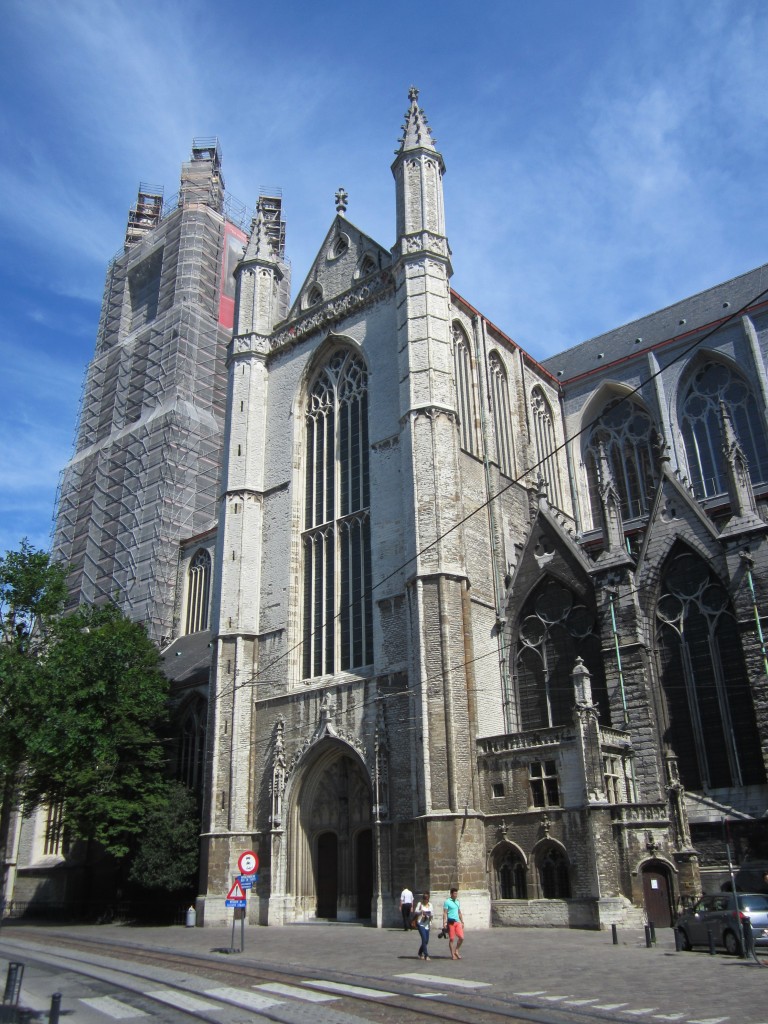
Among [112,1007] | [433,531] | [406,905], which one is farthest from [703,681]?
[112,1007]

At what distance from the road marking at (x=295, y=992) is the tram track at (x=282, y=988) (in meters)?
0.02

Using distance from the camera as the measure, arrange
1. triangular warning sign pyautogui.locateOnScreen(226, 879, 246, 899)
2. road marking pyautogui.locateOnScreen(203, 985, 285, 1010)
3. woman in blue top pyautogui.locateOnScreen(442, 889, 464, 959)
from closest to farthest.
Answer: road marking pyautogui.locateOnScreen(203, 985, 285, 1010) → woman in blue top pyautogui.locateOnScreen(442, 889, 464, 959) → triangular warning sign pyautogui.locateOnScreen(226, 879, 246, 899)

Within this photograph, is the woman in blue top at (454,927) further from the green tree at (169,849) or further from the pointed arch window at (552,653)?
the green tree at (169,849)

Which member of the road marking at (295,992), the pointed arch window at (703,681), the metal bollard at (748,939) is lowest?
the road marking at (295,992)

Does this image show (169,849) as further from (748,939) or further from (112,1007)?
(748,939)

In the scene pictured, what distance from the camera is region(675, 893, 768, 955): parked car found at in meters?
13.6

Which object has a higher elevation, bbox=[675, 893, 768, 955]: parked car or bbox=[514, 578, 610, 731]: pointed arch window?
bbox=[514, 578, 610, 731]: pointed arch window

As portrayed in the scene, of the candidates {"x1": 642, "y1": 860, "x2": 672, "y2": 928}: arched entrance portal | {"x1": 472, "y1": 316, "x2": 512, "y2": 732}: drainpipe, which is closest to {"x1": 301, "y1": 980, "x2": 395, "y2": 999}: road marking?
{"x1": 642, "y1": 860, "x2": 672, "y2": 928}: arched entrance portal

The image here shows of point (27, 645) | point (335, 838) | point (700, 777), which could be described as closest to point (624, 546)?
point (700, 777)

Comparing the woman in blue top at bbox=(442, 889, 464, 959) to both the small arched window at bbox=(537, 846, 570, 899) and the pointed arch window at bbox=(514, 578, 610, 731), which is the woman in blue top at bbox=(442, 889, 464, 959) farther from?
the pointed arch window at bbox=(514, 578, 610, 731)

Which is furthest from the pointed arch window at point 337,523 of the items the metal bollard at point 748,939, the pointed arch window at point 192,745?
the metal bollard at point 748,939

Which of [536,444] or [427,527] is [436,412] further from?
[536,444]

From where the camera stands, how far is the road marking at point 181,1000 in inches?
372

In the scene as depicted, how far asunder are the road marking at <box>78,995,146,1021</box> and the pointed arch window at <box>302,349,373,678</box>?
14988mm
